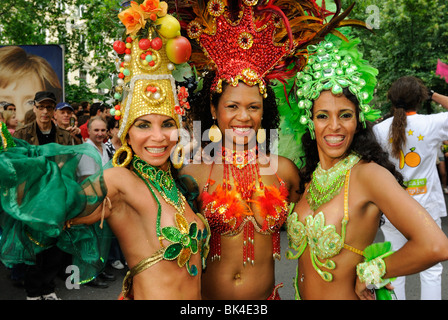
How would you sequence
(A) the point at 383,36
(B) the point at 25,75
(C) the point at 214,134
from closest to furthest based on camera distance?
(C) the point at 214,134, (B) the point at 25,75, (A) the point at 383,36

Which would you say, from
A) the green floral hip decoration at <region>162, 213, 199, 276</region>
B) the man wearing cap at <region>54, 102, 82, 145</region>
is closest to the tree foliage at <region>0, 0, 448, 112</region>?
the man wearing cap at <region>54, 102, 82, 145</region>

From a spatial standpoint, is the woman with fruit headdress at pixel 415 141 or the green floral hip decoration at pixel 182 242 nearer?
the green floral hip decoration at pixel 182 242

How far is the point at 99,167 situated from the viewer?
169 cm

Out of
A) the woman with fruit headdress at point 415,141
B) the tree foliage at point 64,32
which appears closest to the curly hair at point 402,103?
the woman with fruit headdress at point 415,141

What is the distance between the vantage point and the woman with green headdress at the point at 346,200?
201 cm

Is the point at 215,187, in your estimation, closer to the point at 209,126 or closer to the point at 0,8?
the point at 209,126

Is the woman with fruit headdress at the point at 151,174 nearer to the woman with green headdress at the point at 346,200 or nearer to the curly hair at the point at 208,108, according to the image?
the curly hair at the point at 208,108

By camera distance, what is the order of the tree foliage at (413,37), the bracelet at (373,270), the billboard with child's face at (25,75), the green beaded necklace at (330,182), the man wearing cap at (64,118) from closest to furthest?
the bracelet at (373,270), the green beaded necklace at (330,182), the man wearing cap at (64,118), the billboard with child's face at (25,75), the tree foliage at (413,37)

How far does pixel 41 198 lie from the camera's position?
1.46 meters

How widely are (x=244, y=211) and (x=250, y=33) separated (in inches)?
43.4

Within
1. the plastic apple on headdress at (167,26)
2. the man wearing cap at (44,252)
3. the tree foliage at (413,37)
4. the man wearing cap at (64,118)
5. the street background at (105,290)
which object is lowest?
the street background at (105,290)

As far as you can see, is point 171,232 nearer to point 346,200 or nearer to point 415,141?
point 346,200

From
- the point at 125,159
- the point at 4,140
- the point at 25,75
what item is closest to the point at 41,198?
the point at 4,140
